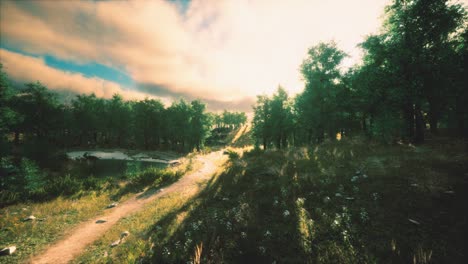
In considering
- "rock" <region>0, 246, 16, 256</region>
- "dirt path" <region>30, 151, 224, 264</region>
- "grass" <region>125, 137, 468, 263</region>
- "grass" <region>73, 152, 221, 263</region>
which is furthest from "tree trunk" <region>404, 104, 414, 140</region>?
"rock" <region>0, 246, 16, 256</region>

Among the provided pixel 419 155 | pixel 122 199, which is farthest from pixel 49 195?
pixel 419 155

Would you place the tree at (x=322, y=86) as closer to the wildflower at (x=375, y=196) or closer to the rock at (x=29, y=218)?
the wildflower at (x=375, y=196)

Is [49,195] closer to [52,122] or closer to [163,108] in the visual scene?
[163,108]

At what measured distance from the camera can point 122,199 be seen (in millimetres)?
12516

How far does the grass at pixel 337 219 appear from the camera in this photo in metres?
4.97

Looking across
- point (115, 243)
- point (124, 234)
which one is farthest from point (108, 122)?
point (115, 243)

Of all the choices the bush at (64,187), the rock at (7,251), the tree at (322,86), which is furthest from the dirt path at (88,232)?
the tree at (322,86)

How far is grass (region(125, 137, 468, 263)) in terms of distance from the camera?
4973 millimetres

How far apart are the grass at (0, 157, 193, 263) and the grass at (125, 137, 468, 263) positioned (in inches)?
167

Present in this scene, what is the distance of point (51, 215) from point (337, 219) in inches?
590

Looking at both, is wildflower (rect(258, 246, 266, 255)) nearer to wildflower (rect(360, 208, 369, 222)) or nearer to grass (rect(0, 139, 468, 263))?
grass (rect(0, 139, 468, 263))

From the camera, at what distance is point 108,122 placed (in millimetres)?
63562

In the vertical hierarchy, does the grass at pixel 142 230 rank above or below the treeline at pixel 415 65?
below

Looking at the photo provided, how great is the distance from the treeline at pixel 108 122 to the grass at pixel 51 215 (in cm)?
3938
